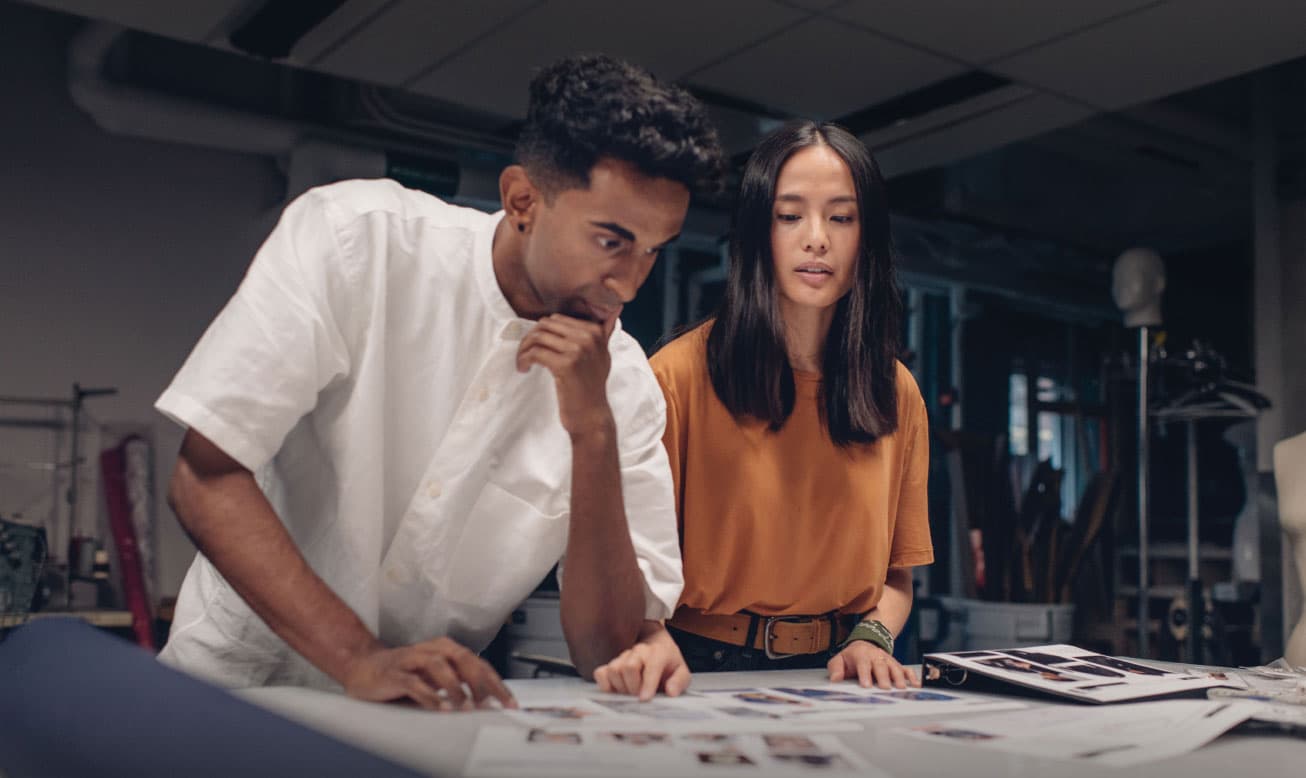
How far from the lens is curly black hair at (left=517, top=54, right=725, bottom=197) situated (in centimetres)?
106

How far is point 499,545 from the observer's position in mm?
1218

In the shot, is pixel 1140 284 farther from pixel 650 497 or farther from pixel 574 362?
pixel 574 362

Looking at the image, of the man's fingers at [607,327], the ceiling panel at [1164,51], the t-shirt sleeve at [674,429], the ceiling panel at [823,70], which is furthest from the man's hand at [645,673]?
the ceiling panel at [1164,51]

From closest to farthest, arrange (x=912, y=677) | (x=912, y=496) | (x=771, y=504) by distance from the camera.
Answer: (x=912, y=677) → (x=771, y=504) → (x=912, y=496)

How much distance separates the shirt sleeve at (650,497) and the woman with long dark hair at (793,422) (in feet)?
0.74

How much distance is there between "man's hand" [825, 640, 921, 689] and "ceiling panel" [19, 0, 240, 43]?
3010 mm

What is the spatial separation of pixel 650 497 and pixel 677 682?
0.85ft

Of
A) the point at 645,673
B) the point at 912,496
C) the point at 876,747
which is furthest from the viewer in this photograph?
the point at 912,496

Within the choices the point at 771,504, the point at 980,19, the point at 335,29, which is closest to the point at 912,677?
the point at 771,504

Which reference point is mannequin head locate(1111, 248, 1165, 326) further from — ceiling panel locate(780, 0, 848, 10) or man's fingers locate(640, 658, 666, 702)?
man's fingers locate(640, 658, 666, 702)

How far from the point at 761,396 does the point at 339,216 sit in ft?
2.24

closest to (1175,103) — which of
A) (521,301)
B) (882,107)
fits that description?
(882,107)

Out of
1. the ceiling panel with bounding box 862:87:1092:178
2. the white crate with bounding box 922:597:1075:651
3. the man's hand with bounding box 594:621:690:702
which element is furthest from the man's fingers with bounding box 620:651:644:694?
the white crate with bounding box 922:597:1075:651

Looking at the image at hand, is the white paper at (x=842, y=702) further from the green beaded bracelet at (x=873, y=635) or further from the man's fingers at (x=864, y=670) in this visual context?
the green beaded bracelet at (x=873, y=635)
